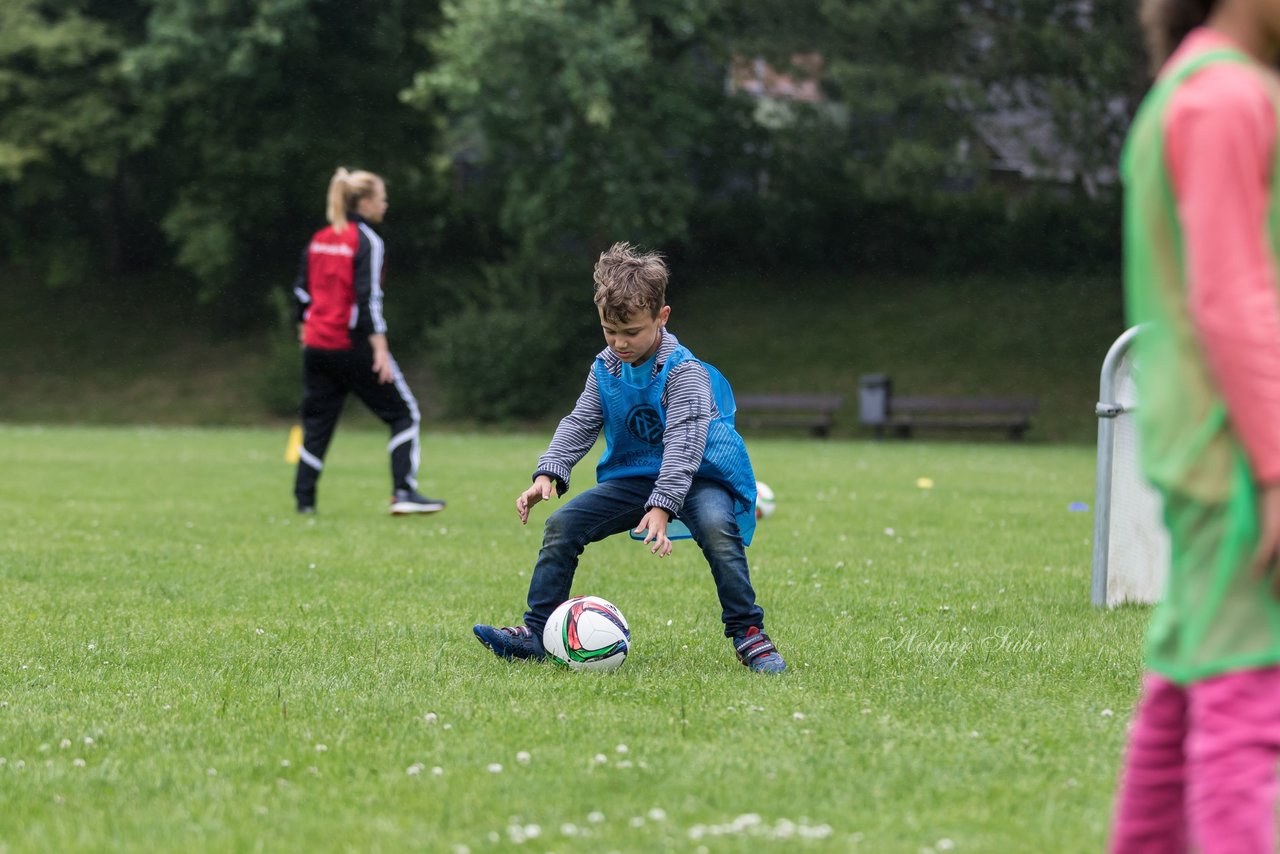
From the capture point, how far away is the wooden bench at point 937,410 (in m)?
28.4

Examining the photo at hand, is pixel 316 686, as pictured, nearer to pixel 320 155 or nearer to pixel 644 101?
pixel 644 101

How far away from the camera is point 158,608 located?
287 inches

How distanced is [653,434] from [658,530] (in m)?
0.74

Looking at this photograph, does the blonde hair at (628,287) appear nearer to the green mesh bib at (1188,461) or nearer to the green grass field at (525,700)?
the green grass field at (525,700)

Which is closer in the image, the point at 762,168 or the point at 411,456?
the point at 411,456

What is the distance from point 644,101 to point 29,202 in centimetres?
1566

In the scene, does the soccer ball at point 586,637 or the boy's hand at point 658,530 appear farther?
the soccer ball at point 586,637

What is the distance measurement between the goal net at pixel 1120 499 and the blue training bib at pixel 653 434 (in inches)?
90.3

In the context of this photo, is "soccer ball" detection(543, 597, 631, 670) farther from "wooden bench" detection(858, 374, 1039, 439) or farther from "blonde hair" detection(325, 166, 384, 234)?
"wooden bench" detection(858, 374, 1039, 439)

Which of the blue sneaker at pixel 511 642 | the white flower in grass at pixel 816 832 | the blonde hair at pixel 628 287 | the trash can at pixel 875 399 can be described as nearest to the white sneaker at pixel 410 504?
the blue sneaker at pixel 511 642

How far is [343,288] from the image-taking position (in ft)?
37.7

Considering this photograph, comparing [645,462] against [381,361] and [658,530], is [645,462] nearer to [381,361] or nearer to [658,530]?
[658,530]

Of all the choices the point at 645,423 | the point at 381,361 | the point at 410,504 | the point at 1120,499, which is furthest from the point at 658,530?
the point at 410,504

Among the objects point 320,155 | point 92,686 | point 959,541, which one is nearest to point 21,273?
point 320,155
